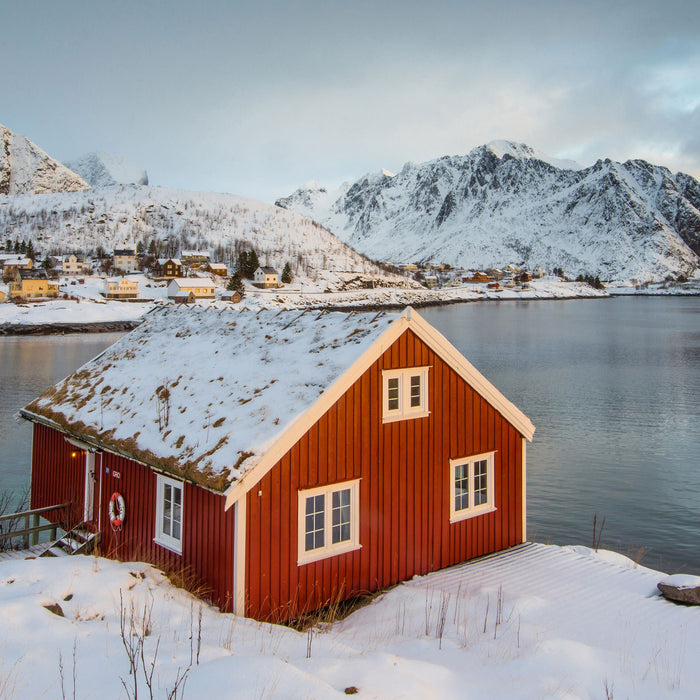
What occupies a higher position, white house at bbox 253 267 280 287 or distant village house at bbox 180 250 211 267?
distant village house at bbox 180 250 211 267

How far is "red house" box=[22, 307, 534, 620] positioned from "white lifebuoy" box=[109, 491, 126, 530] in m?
0.04

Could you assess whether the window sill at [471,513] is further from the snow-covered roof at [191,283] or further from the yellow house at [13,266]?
the yellow house at [13,266]

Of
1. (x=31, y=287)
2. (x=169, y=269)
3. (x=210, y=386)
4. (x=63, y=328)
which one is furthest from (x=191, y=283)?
(x=210, y=386)

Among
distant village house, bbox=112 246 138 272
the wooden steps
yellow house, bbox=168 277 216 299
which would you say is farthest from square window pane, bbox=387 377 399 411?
distant village house, bbox=112 246 138 272

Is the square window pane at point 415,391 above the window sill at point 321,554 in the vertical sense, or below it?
above

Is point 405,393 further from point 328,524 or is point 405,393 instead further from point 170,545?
point 170,545

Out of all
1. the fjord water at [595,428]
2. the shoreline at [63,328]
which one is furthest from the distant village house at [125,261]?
the fjord water at [595,428]

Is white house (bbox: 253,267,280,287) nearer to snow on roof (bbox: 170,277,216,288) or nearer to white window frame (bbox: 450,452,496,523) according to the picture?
snow on roof (bbox: 170,277,216,288)

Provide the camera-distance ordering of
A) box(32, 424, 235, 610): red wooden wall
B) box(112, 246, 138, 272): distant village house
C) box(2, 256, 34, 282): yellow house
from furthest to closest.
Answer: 1. box(112, 246, 138, 272): distant village house
2. box(2, 256, 34, 282): yellow house
3. box(32, 424, 235, 610): red wooden wall

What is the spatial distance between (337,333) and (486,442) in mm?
3623

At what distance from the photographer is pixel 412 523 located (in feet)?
35.3

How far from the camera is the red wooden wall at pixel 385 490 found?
898 cm

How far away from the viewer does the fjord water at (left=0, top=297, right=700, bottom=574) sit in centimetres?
1789

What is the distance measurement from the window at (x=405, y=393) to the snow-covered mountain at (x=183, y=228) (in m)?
128
